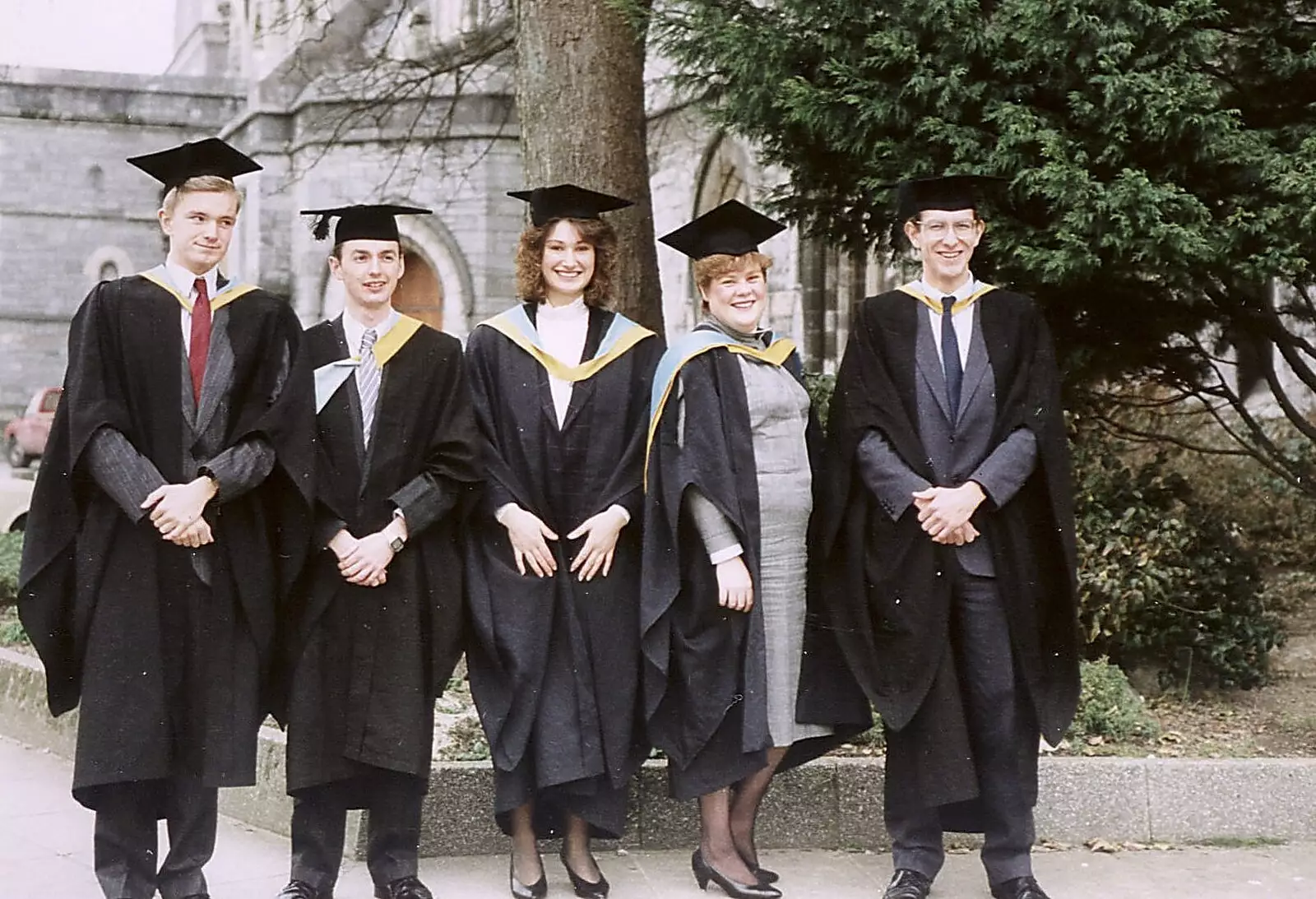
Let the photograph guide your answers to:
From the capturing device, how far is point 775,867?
502cm

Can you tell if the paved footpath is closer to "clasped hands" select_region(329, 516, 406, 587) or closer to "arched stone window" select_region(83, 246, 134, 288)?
"clasped hands" select_region(329, 516, 406, 587)

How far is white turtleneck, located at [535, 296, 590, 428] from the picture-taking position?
460 cm

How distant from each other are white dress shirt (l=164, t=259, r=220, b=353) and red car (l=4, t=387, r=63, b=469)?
22078 mm

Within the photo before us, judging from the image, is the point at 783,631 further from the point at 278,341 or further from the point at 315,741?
the point at 278,341

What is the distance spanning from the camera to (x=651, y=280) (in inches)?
277

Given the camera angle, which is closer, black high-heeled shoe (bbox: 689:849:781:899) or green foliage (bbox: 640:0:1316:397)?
black high-heeled shoe (bbox: 689:849:781:899)

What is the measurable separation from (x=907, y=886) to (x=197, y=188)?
2.88 meters

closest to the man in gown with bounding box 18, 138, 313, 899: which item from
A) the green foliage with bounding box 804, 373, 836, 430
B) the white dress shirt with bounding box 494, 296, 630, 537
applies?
the white dress shirt with bounding box 494, 296, 630, 537

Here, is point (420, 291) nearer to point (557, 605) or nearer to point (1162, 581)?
point (1162, 581)

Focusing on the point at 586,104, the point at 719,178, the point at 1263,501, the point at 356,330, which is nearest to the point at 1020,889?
the point at 356,330

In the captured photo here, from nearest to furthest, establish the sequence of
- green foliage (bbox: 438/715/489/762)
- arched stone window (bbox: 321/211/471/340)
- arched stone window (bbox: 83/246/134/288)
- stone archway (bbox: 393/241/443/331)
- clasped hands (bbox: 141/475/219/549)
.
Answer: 1. clasped hands (bbox: 141/475/219/549)
2. green foliage (bbox: 438/715/489/762)
3. arched stone window (bbox: 321/211/471/340)
4. stone archway (bbox: 393/241/443/331)
5. arched stone window (bbox: 83/246/134/288)

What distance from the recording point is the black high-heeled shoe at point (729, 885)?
15.1ft

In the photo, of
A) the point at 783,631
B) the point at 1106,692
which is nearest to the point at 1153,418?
the point at 1106,692

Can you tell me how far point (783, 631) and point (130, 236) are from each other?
107 feet
